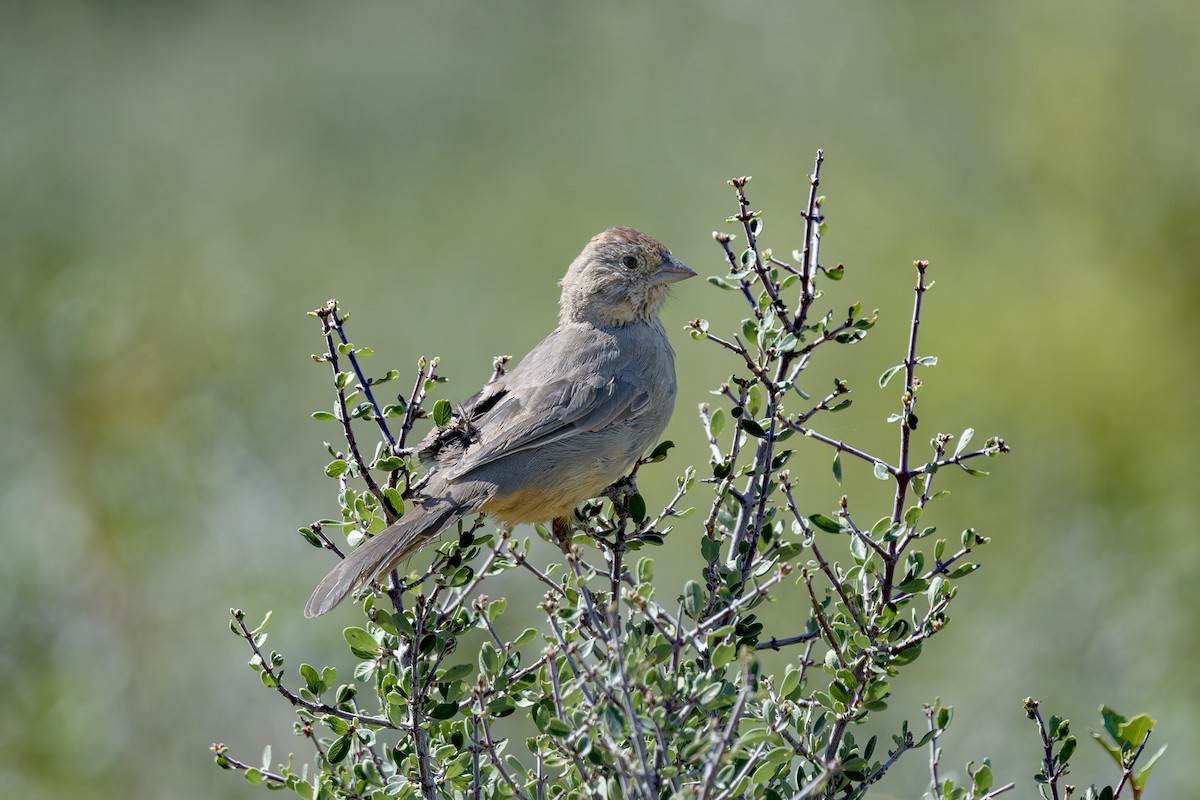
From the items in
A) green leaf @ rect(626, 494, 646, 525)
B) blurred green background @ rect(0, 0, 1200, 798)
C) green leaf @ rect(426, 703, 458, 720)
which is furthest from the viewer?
blurred green background @ rect(0, 0, 1200, 798)

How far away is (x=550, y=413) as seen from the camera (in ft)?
15.3

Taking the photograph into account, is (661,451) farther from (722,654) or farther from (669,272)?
(722,654)

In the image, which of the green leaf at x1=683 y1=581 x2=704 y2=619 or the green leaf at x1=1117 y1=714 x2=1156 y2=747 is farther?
the green leaf at x1=683 y1=581 x2=704 y2=619

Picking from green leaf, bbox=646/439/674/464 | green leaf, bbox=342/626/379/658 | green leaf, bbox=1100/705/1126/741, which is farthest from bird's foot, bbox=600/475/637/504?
green leaf, bbox=1100/705/1126/741

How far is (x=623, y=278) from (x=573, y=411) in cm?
78

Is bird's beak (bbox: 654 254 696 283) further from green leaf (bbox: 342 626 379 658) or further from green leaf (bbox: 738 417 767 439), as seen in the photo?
green leaf (bbox: 342 626 379 658)

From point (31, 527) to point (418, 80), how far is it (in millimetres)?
11198

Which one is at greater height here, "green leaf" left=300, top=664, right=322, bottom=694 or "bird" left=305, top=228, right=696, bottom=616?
"bird" left=305, top=228, right=696, bottom=616

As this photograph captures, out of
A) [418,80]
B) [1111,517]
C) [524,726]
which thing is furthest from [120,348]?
[418,80]

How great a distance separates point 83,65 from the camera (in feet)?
60.4

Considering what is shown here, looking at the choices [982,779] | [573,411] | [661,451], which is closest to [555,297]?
[573,411]

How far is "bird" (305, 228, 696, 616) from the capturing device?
439 cm

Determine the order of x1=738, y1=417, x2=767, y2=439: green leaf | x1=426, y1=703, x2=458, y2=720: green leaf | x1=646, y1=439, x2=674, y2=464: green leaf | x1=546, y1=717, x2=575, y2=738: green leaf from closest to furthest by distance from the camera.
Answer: x1=546, y1=717, x2=575, y2=738: green leaf → x1=426, y1=703, x2=458, y2=720: green leaf → x1=738, y1=417, x2=767, y2=439: green leaf → x1=646, y1=439, x2=674, y2=464: green leaf

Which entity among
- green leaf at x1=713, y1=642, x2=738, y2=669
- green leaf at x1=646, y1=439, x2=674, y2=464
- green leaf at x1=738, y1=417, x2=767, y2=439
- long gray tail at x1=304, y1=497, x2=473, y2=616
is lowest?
green leaf at x1=713, y1=642, x2=738, y2=669
